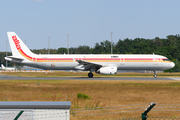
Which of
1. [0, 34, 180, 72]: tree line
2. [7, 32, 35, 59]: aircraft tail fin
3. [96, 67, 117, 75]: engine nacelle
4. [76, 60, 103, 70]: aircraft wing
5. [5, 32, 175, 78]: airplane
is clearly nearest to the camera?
[96, 67, 117, 75]: engine nacelle

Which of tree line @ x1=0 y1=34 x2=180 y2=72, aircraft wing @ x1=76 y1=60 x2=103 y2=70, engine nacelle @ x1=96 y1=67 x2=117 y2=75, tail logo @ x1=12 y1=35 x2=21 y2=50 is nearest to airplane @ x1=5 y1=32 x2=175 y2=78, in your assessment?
aircraft wing @ x1=76 y1=60 x2=103 y2=70

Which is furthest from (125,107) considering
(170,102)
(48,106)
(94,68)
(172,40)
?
(172,40)

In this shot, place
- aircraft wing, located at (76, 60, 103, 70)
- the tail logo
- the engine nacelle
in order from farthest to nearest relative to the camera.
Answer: the tail logo < aircraft wing, located at (76, 60, 103, 70) < the engine nacelle

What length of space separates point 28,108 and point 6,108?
0.50m

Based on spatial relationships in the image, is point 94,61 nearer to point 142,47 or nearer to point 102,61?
point 102,61

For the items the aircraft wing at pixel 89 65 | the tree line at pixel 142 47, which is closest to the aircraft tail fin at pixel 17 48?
the aircraft wing at pixel 89 65

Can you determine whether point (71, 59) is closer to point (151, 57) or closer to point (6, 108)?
point (151, 57)

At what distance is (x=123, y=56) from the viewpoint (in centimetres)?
4488

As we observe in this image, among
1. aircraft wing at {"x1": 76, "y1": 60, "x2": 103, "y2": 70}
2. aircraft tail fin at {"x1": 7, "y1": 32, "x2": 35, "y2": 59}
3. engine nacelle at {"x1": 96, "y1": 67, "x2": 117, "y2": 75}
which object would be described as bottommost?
engine nacelle at {"x1": 96, "y1": 67, "x2": 117, "y2": 75}

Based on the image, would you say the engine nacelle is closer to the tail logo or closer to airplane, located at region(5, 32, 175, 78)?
airplane, located at region(5, 32, 175, 78)

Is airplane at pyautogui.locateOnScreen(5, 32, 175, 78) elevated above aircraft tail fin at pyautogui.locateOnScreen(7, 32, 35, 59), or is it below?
below

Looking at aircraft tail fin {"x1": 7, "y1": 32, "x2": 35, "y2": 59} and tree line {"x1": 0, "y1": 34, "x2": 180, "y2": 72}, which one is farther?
tree line {"x1": 0, "y1": 34, "x2": 180, "y2": 72}

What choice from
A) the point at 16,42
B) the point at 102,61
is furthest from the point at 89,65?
the point at 16,42

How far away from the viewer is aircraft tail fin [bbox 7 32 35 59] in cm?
4528
